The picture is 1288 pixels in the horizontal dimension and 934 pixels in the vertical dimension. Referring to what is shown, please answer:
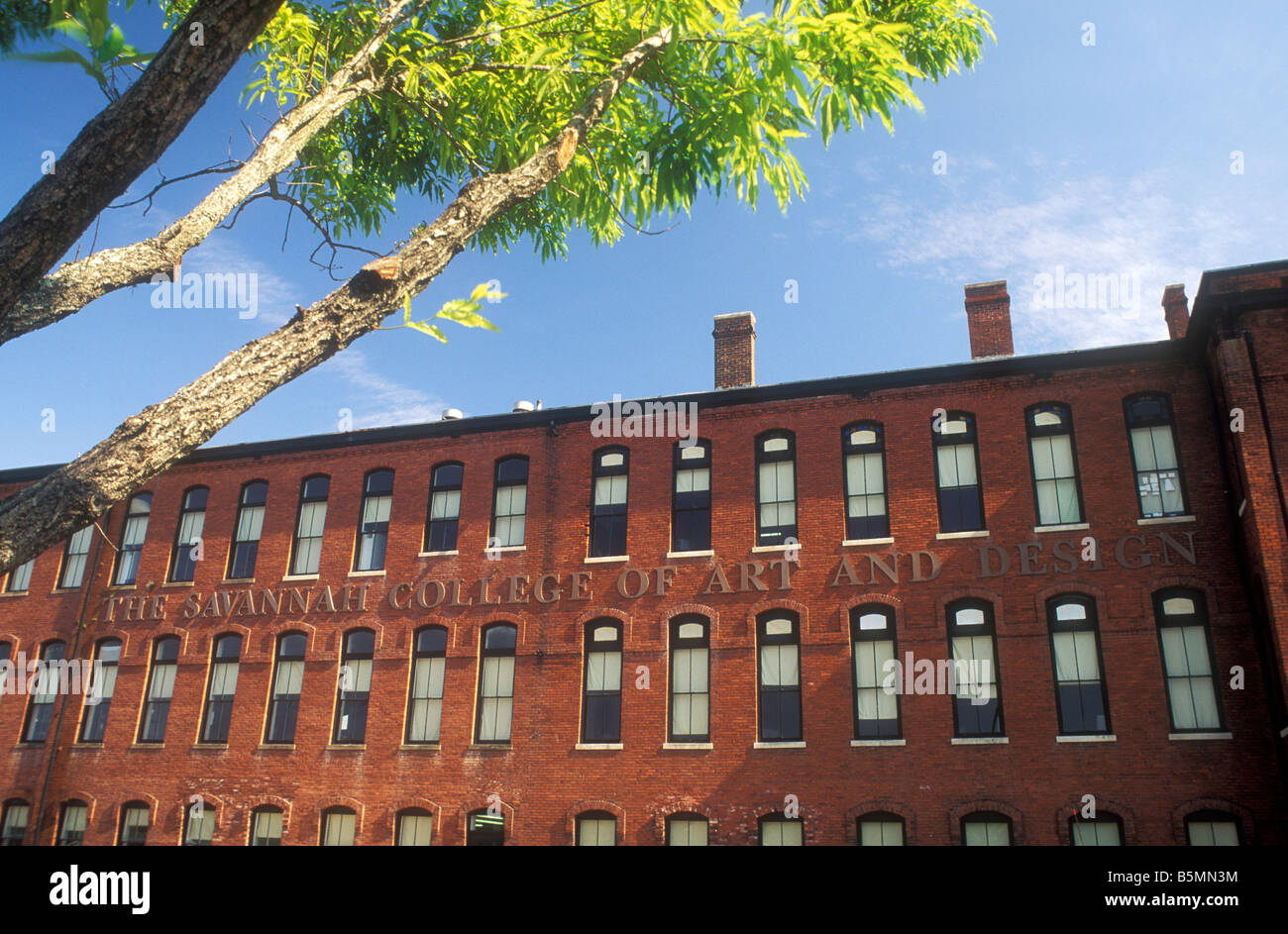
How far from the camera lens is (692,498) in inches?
851

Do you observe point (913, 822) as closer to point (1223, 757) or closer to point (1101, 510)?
point (1223, 757)

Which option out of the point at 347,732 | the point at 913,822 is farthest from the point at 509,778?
the point at 913,822

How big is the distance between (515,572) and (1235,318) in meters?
15.0

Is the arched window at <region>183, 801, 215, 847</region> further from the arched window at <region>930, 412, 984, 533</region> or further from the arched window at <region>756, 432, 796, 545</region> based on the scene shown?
the arched window at <region>930, 412, 984, 533</region>

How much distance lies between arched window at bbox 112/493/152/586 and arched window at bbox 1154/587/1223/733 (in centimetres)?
2391

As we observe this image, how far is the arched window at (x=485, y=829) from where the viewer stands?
776 inches

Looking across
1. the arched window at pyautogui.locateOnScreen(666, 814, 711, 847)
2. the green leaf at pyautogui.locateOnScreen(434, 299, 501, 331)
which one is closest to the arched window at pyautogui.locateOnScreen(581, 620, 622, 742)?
the arched window at pyautogui.locateOnScreen(666, 814, 711, 847)

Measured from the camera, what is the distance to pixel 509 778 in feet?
66.6

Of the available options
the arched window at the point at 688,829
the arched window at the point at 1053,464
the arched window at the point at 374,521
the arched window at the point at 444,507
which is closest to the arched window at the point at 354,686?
the arched window at the point at 374,521

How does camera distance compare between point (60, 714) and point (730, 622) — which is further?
point (60, 714)

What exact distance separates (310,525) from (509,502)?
5397mm

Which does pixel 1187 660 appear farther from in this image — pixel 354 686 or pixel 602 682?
pixel 354 686

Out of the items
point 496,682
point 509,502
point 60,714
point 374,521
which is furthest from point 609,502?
point 60,714

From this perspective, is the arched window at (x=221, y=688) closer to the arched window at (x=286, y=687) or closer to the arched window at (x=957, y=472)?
the arched window at (x=286, y=687)
